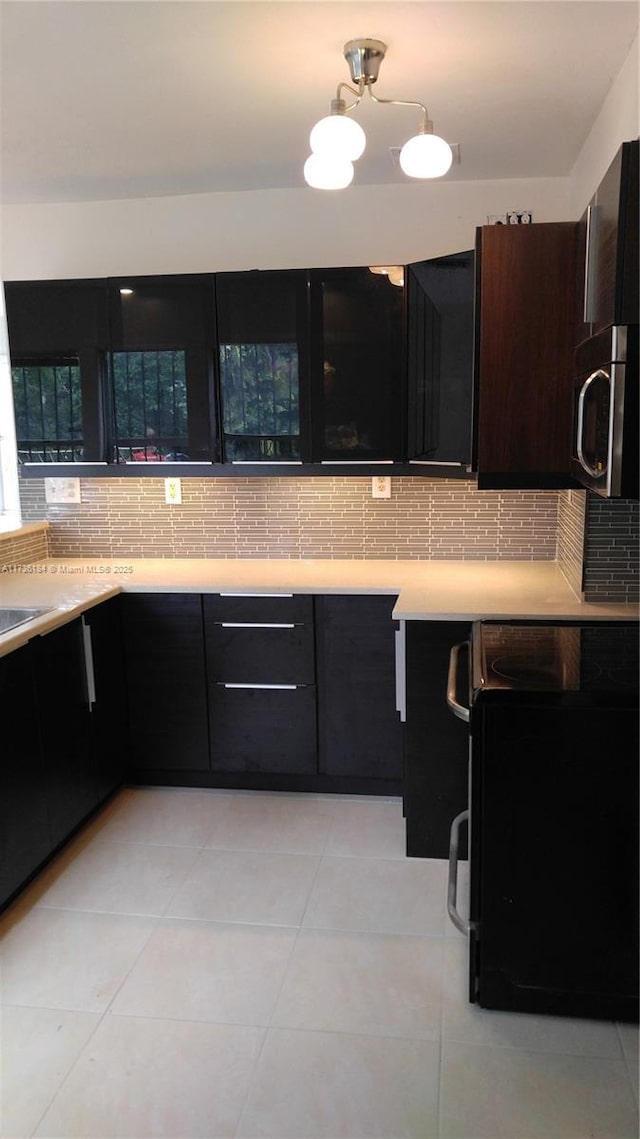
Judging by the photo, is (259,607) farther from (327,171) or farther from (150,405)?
(327,171)

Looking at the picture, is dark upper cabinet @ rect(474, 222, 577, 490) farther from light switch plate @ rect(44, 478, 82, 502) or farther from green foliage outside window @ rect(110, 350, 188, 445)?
light switch plate @ rect(44, 478, 82, 502)

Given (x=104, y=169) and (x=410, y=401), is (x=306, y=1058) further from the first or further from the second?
(x=104, y=169)

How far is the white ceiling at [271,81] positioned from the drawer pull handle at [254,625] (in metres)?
1.66

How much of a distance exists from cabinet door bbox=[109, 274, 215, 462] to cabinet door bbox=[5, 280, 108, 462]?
0.07 meters

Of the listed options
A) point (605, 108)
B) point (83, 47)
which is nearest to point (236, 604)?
point (83, 47)

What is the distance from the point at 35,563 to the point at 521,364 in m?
2.24

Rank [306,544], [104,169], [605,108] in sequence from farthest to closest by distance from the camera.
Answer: [306,544], [104,169], [605,108]

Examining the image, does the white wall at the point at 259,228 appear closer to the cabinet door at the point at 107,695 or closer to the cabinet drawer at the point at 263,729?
the cabinet door at the point at 107,695

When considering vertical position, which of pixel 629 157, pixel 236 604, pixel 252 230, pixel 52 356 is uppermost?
pixel 252 230

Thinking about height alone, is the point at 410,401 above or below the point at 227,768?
above

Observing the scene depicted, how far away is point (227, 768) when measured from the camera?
122 inches

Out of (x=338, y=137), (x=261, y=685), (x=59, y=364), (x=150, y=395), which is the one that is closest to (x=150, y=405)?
Result: (x=150, y=395)

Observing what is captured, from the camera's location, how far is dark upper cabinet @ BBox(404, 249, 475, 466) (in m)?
2.53

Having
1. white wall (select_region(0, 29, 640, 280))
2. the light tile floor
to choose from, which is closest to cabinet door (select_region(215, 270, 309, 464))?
white wall (select_region(0, 29, 640, 280))
